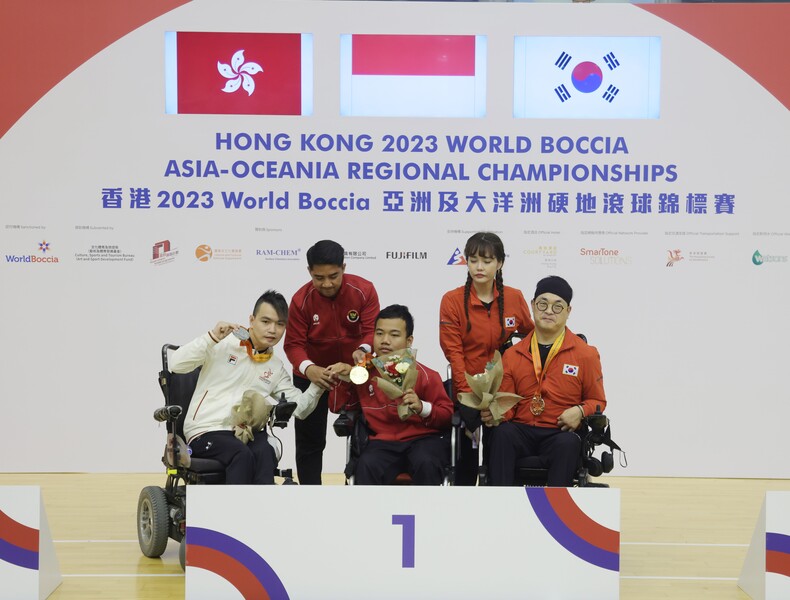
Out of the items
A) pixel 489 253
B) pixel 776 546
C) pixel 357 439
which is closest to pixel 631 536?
pixel 776 546

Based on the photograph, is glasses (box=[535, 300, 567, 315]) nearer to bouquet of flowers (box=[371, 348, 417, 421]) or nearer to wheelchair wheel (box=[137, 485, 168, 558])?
bouquet of flowers (box=[371, 348, 417, 421])

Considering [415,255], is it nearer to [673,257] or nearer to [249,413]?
[673,257]

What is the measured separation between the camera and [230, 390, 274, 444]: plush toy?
164 inches

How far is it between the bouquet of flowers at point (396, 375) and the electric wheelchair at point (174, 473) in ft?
1.26

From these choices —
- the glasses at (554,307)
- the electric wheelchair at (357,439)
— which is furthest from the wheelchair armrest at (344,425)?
the glasses at (554,307)

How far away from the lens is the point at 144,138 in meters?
6.14

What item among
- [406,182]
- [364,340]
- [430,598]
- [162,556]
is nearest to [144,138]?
[406,182]

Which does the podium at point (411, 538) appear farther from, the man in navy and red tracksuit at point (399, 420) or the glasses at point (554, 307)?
the glasses at point (554, 307)

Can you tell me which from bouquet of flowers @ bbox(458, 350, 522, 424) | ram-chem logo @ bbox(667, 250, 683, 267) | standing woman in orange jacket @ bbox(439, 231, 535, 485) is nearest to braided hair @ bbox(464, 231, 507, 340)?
standing woman in orange jacket @ bbox(439, 231, 535, 485)

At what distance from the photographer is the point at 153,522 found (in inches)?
161

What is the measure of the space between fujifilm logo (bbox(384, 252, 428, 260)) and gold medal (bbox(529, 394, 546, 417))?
2085 millimetres

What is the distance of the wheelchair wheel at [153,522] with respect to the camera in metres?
4.07

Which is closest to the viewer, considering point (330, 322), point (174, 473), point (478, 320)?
point (174, 473)

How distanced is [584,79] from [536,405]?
269cm
